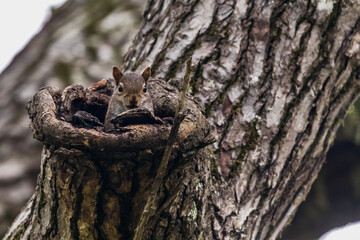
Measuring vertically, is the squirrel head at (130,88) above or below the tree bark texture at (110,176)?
above

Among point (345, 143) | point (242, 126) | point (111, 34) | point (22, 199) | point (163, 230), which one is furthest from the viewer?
point (111, 34)

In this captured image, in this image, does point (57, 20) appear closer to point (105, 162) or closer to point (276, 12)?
point (276, 12)

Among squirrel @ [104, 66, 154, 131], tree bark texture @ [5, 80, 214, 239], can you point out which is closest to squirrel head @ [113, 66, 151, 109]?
squirrel @ [104, 66, 154, 131]

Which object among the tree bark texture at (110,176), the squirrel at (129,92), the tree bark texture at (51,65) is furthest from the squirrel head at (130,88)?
the tree bark texture at (51,65)

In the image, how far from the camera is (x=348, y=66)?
232 centimetres

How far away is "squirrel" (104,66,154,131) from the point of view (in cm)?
222

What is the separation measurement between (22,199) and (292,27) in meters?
2.13

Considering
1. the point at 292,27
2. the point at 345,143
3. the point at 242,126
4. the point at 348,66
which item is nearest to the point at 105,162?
the point at 242,126

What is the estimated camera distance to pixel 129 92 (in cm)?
237

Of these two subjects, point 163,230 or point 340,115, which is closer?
point 163,230

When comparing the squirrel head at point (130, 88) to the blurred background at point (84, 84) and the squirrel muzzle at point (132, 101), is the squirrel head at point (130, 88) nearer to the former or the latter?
the squirrel muzzle at point (132, 101)

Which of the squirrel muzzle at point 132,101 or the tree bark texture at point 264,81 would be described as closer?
the tree bark texture at point 264,81

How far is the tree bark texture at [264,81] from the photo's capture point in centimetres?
202

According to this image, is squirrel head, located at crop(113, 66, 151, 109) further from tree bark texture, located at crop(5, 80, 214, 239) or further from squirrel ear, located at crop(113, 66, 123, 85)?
tree bark texture, located at crop(5, 80, 214, 239)
